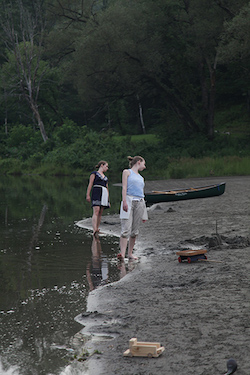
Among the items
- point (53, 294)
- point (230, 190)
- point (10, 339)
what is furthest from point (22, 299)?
point (230, 190)

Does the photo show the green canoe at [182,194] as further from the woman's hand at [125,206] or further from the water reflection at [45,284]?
the woman's hand at [125,206]

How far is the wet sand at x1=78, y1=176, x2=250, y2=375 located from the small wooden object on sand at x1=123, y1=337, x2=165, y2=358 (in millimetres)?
53

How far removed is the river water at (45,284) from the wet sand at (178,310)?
315mm

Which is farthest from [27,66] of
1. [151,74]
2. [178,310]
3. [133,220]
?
[178,310]

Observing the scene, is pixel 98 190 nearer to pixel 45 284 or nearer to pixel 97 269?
pixel 97 269

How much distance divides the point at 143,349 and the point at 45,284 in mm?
3599

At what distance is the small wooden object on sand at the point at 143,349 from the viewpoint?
16.2 feet

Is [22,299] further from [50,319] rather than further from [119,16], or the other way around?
[119,16]

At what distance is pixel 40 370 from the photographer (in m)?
4.91

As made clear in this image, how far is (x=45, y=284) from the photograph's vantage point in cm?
829

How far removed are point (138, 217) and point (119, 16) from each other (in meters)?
35.7

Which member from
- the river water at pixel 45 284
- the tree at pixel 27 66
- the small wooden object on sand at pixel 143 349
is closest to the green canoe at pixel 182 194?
the river water at pixel 45 284

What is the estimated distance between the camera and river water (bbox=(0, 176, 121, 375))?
5.30m

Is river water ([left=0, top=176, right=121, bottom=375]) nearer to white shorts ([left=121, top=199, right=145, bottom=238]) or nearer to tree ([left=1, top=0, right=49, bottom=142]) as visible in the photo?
white shorts ([left=121, top=199, right=145, bottom=238])
